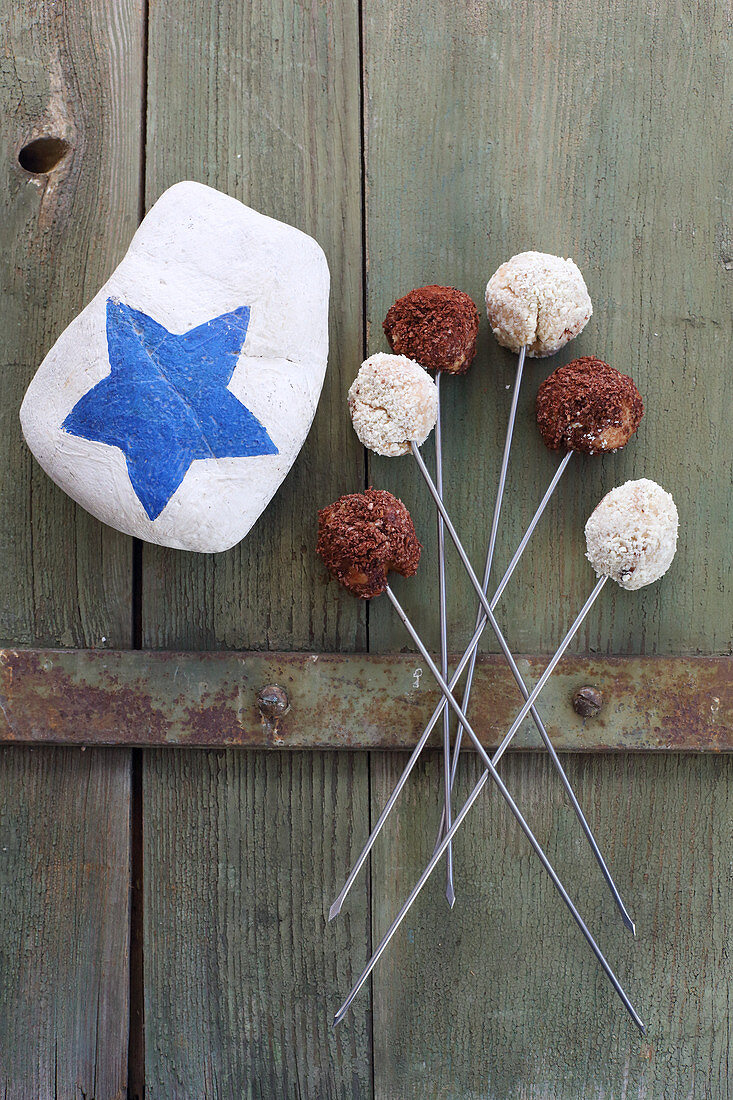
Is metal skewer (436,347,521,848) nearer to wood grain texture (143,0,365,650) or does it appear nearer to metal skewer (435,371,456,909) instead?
metal skewer (435,371,456,909)

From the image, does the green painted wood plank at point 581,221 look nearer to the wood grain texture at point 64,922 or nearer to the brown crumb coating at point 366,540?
the brown crumb coating at point 366,540

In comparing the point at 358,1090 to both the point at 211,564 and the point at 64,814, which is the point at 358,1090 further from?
the point at 211,564

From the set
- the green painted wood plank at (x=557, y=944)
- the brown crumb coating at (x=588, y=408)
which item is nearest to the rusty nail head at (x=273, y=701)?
the green painted wood plank at (x=557, y=944)

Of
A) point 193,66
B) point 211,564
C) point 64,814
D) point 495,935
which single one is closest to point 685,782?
point 495,935

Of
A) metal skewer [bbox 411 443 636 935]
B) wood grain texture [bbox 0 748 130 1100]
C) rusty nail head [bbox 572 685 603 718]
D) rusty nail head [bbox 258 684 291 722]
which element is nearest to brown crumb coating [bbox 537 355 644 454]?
metal skewer [bbox 411 443 636 935]

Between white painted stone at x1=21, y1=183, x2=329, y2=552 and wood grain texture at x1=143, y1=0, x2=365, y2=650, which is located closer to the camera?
white painted stone at x1=21, y1=183, x2=329, y2=552
